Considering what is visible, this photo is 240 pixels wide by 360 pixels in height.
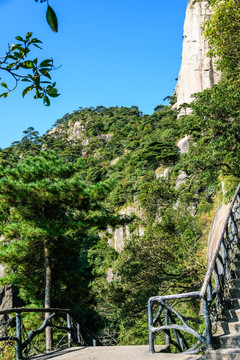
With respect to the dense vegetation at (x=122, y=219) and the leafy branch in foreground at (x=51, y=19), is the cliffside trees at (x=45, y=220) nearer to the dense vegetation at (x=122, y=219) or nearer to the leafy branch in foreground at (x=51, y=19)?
the dense vegetation at (x=122, y=219)

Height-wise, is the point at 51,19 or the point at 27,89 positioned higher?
the point at 27,89

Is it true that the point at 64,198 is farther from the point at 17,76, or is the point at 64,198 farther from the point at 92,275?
the point at 17,76

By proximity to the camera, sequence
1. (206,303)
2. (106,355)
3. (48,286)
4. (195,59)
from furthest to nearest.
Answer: (195,59) → (48,286) → (106,355) → (206,303)

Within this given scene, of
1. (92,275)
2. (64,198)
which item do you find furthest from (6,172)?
(92,275)

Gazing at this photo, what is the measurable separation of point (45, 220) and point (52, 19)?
9950mm

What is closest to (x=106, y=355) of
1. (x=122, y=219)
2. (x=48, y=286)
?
(x=48, y=286)

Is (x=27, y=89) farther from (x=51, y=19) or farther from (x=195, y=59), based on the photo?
(x=195, y=59)

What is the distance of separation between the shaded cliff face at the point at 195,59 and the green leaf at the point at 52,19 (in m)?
54.7

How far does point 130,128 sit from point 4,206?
53.6 m

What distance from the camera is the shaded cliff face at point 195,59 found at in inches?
2240

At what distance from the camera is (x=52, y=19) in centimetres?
138

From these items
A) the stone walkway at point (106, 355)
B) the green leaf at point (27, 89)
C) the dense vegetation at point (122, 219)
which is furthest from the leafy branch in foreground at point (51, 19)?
the dense vegetation at point (122, 219)

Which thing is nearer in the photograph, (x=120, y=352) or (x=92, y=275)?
(x=120, y=352)

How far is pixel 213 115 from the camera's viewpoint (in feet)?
33.6
